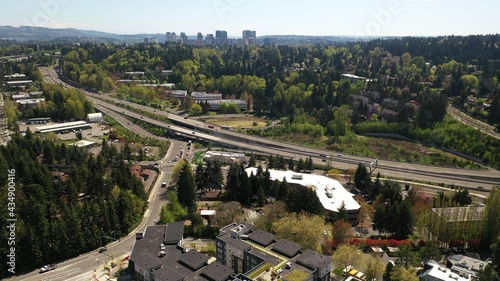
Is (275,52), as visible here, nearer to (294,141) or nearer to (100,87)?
(100,87)

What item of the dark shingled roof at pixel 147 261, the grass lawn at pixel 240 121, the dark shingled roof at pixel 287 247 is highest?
the dark shingled roof at pixel 287 247

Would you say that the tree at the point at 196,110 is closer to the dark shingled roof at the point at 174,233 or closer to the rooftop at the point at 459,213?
the dark shingled roof at the point at 174,233

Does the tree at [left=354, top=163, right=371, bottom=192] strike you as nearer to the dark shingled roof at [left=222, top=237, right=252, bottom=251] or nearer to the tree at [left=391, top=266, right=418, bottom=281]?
the tree at [left=391, top=266, right=418, bottom=281]

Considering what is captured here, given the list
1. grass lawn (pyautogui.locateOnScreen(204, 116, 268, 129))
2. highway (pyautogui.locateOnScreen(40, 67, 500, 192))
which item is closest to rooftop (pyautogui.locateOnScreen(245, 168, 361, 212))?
highway (pyautogui.locateOnScreen(40, 67, 500, 192))

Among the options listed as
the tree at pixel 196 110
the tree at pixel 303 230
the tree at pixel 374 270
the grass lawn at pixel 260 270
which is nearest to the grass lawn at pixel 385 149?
the tree at pixel 196 110

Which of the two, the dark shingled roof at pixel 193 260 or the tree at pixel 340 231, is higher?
the dark shingled roof at pixel 193 260

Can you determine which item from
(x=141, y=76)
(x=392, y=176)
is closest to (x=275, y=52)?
(x=141, y=76)
